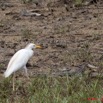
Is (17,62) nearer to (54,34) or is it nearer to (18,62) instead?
(18,62)

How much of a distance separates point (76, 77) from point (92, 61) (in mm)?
1336

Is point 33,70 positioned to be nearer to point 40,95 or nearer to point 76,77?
point 76,77

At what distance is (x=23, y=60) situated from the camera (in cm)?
855

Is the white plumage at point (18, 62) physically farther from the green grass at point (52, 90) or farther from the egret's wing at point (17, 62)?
the green grass at point (52, 90)

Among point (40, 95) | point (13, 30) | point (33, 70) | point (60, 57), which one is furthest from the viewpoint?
point (13, 30)

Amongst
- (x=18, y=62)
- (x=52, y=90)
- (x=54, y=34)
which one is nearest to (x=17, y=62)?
(x=18, y=62)

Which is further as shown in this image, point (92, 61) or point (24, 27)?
point (24, 27)

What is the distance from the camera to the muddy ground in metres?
9.56

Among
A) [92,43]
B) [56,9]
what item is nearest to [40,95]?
[92,43]

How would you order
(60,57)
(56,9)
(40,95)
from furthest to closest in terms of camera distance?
(56,9), (60,57), (40,95)

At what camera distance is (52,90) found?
7.80 meters

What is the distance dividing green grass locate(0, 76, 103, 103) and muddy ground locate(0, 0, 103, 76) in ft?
2.24

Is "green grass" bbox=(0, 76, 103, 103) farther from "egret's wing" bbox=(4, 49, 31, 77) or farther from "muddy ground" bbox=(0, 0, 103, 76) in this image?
"muddy ground" bbox=(0, 0, 103, 76)

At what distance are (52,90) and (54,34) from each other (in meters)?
3.49
